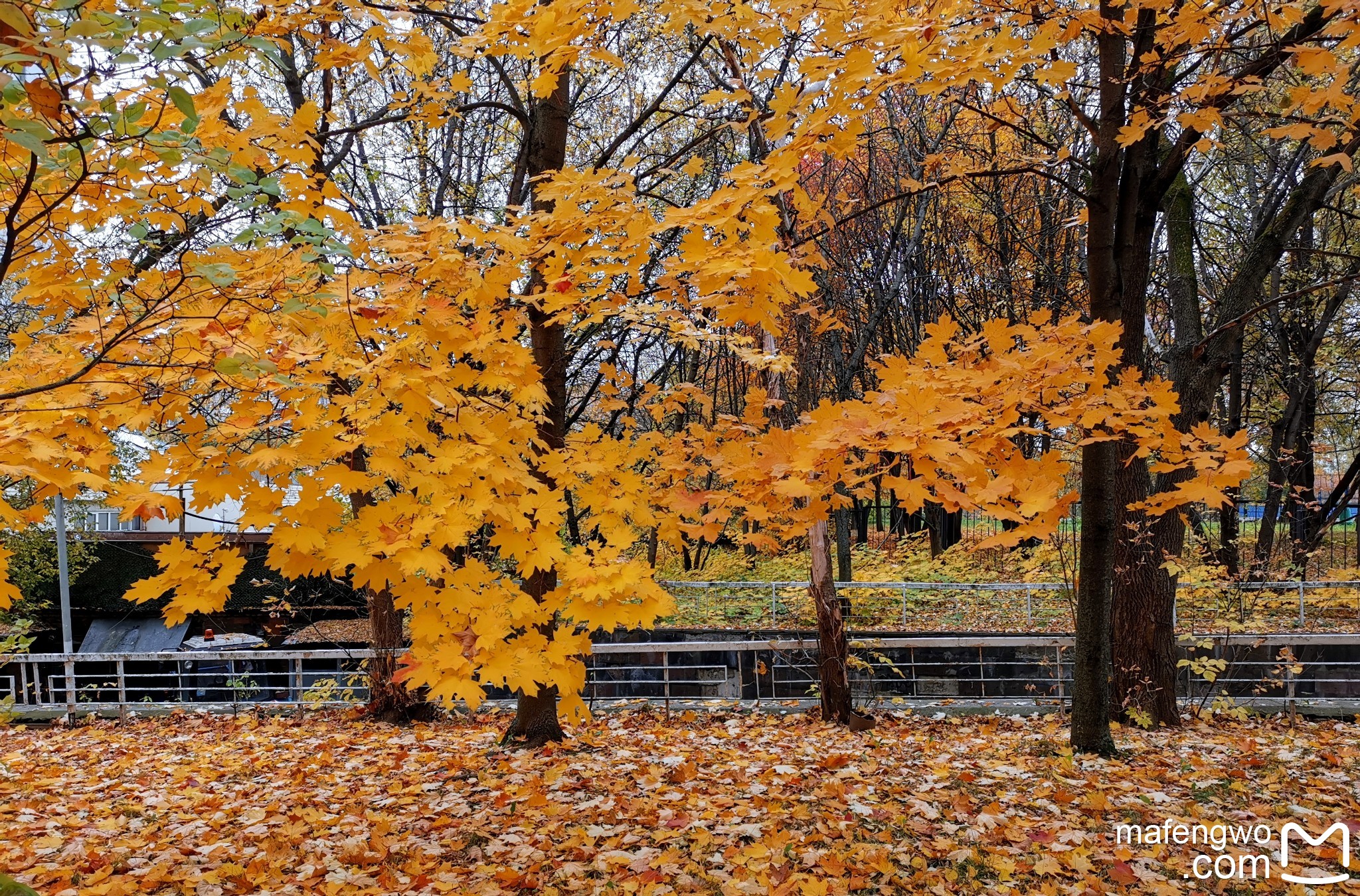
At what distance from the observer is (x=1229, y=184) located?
13.6 metres

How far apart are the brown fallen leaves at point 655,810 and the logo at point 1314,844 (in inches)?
3.5

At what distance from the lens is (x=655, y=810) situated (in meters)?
4.54

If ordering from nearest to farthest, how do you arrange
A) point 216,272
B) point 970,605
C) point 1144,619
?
point 216,272, point 1144,619, point 970,605

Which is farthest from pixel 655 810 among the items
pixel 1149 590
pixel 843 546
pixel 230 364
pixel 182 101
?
pixel 843 546

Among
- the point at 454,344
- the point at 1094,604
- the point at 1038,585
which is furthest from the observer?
the point at 1038,585

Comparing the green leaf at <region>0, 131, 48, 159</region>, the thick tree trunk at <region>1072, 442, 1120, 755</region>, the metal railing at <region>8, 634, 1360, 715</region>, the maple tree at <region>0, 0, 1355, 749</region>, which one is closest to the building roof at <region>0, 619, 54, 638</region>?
the metal railing at <region>8, 634, 1360, 715</region>

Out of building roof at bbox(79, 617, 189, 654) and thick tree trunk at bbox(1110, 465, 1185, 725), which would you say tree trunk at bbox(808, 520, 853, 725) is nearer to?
thick tree trunk at bbox(1110, 465, 1185, 725)

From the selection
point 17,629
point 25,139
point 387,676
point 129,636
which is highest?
point 25,139

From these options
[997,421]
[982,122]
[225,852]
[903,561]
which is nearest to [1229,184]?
[982,122]

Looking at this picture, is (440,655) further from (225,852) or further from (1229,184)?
(1229,184)

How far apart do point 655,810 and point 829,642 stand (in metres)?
3.36

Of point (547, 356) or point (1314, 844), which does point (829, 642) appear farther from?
point (1314, 844)

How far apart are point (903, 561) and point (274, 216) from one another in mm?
16786

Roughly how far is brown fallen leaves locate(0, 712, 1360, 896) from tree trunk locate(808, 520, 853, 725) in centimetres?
61
